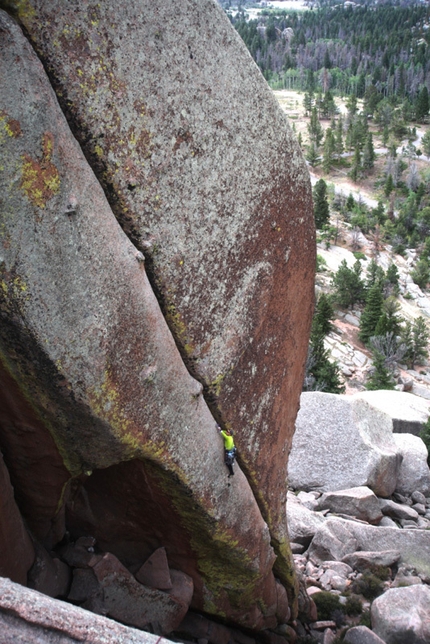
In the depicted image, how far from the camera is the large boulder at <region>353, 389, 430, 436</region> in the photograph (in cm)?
1828

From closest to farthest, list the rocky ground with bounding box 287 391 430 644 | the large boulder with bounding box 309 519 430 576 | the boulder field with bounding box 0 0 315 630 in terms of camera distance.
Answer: the boulder field with bounding box 0 0 315 630 < the rocky ground with bounding box 287 391 430 644 < the large boulder with bounding box 309 519 430 576

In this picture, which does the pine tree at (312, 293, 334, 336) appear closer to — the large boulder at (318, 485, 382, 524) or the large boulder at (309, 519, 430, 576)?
the large boulder at (318, 485, 382, 524)

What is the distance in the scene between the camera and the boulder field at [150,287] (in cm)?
448

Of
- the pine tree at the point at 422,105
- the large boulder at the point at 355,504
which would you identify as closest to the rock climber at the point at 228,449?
→ the large boulder at the point at 355,504

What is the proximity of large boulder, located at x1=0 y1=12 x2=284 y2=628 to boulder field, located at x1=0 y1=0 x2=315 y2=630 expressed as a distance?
0.06 ft

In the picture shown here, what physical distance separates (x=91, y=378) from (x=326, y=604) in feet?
22.9

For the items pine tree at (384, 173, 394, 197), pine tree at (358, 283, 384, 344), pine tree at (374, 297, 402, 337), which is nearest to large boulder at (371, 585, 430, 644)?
pine tree at (374, 297, 402, 337)

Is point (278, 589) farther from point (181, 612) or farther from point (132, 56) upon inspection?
point (132, 56)

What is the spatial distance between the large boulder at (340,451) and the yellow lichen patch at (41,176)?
11572 millimetres

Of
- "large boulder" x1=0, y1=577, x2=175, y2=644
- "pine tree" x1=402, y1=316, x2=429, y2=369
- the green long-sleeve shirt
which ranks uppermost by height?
"large boulder" x1=0, y1=577, x2=175, y2=644

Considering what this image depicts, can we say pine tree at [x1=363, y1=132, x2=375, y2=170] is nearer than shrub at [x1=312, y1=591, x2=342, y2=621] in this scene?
No

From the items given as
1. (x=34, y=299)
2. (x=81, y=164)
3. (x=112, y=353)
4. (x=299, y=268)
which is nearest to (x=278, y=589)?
(x=299, y=268)

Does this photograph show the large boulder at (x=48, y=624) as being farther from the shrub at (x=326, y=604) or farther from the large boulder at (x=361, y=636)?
the shrub at (x=326, y=604)

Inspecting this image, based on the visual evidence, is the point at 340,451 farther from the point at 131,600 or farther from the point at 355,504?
the point at 131,600
